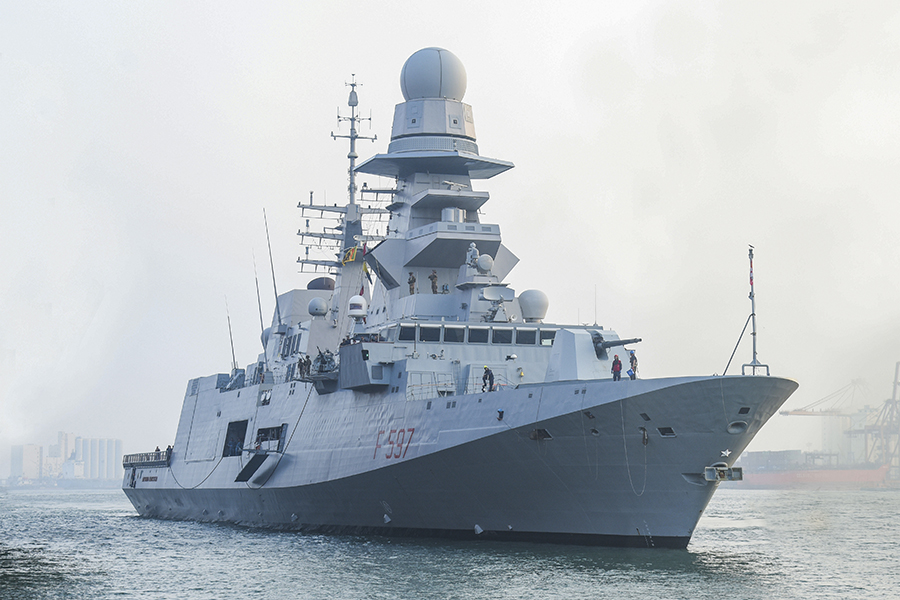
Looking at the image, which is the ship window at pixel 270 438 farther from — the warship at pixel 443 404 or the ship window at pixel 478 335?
the ship window at pixel 478 335

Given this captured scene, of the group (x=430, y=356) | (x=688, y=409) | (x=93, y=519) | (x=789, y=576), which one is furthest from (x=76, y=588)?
(x=93, y=519)

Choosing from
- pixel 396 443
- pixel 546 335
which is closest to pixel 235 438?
pixel 396 443

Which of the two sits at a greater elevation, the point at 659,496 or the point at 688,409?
the point at 688,409

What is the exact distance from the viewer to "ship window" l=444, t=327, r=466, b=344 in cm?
2844

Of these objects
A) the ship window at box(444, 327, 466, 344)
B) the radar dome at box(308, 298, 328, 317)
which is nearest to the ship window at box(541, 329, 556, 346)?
the ship window at box(444, 327, 466, 344)

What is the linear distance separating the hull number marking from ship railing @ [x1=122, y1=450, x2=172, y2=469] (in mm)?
19257

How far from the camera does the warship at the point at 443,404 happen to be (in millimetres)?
22234

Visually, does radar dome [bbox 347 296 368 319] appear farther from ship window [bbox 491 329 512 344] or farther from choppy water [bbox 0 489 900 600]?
choppy water [bbox 0 489 900 600]

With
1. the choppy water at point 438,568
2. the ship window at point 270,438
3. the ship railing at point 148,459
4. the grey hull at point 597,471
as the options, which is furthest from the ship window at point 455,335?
the ship railing at point 148,459

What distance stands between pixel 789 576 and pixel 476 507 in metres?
7.12

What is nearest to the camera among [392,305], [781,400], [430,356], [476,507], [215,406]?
[781,400]

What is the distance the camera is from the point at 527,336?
94.4 feet

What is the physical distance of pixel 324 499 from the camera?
2934 cm

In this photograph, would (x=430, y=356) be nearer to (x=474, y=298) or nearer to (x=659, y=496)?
(x=474, y=298)
